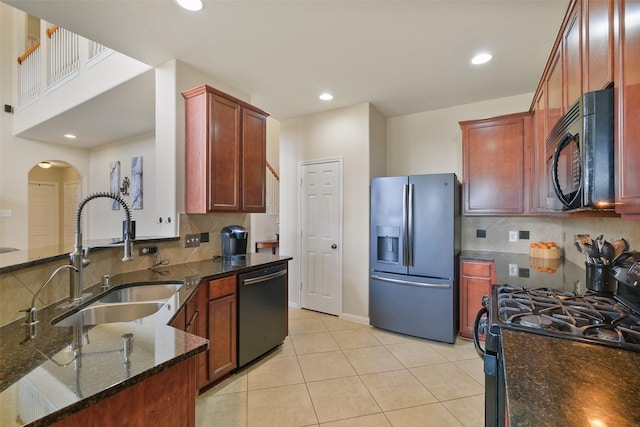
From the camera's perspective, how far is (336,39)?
7.53 ft

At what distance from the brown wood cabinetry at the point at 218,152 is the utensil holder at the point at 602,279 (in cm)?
267

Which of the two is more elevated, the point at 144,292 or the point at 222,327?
the point at 144,292

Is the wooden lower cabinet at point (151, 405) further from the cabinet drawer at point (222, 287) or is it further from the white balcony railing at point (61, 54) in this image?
the white balcony railing at point (61, 54)

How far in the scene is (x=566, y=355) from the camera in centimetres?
92

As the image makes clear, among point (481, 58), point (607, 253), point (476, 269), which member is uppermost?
point (481, 58)

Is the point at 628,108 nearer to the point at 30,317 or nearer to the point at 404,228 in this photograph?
the point at 30,317

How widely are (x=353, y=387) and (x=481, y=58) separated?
9.94 feet

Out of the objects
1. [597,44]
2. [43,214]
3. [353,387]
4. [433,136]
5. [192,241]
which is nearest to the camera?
[597,44]

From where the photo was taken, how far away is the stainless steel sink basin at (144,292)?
182 cm

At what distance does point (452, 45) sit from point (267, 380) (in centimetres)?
316

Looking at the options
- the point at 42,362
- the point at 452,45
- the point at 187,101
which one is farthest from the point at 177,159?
the point at 452,45

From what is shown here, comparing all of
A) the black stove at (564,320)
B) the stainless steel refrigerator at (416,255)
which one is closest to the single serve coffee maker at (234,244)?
the stainless steel refrigerator at (416,255)

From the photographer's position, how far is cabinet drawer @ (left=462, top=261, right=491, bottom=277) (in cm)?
293

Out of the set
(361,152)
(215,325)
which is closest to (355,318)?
(215,325)
